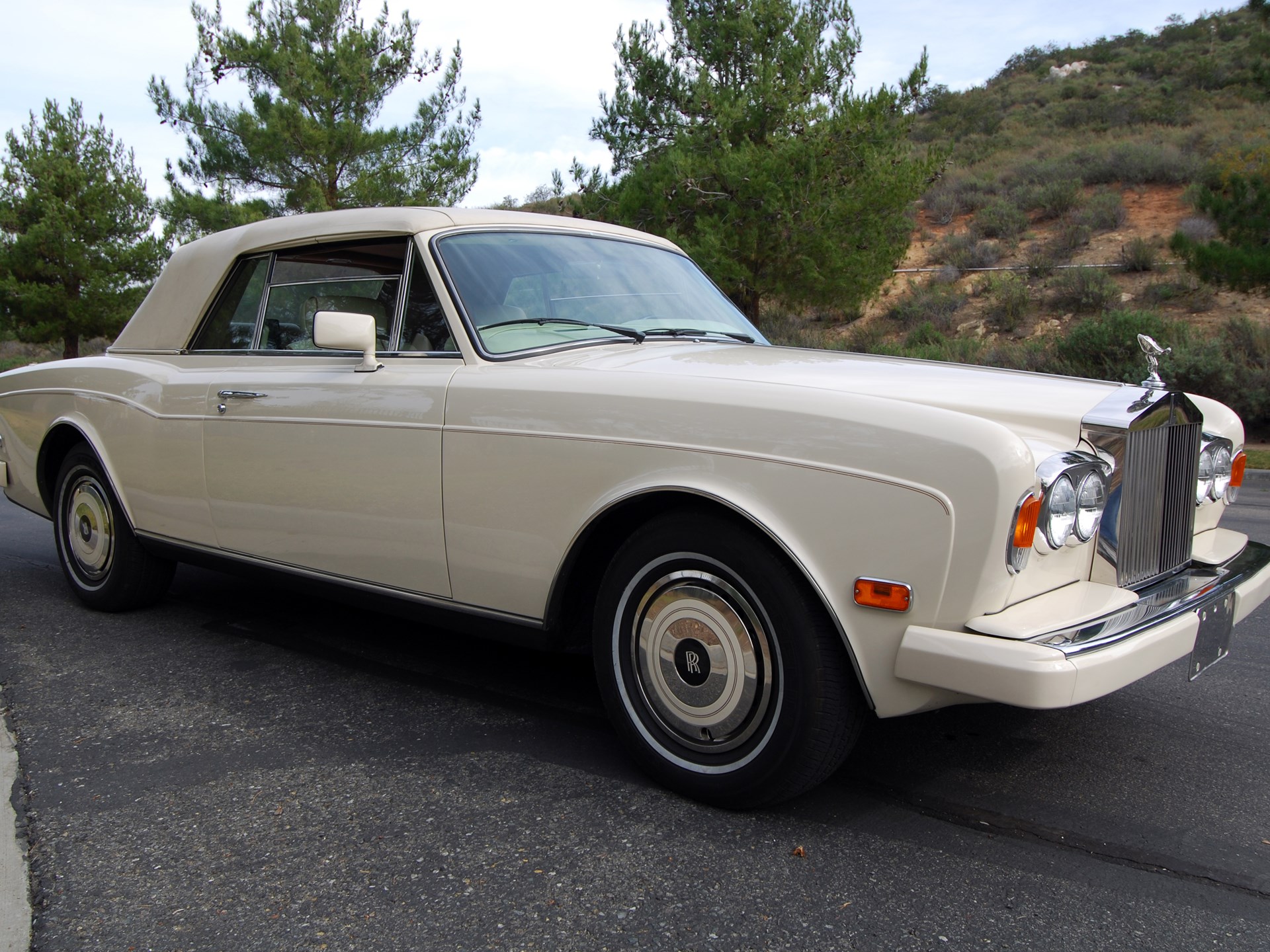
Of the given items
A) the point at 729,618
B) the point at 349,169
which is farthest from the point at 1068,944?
the point at 349,169

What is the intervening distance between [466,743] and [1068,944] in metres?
1.81

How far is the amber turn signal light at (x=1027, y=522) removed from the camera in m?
2.36

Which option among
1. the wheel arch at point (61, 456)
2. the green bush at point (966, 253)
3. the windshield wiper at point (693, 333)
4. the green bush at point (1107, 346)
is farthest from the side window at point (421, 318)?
the green bush at point (966, 253)

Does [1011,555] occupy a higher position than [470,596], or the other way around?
[1011,555]

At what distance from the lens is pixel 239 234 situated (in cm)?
446

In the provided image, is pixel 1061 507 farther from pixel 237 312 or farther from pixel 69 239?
pixel 69 239

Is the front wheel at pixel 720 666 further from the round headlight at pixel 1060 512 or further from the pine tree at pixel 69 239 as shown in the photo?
the pine tree at pixel 69 239

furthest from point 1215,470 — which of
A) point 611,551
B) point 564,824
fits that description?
point 564,824

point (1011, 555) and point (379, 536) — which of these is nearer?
point (1011, 555)

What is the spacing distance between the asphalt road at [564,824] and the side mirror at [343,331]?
4.12 feet

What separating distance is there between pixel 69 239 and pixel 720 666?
26.8 meters

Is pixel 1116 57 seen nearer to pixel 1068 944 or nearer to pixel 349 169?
pixel 349 169

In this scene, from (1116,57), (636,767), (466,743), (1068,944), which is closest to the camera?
(1068,944)

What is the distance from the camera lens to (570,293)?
12.2 feet
